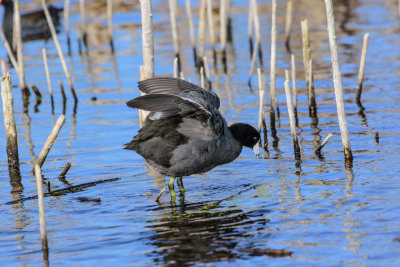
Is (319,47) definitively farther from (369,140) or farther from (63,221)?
(63,221)

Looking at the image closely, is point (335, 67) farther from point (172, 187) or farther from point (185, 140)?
point (172, 187)

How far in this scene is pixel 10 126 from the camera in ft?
26.5

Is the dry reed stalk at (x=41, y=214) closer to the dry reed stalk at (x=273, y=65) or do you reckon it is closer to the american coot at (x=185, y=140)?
the american coot at (x=185, y=140)

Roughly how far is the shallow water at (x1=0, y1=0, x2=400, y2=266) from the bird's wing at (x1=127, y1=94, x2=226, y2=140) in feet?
2.35

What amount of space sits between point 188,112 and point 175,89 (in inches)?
24.1

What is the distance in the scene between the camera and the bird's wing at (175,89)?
6992mm

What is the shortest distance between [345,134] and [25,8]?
19.4 m

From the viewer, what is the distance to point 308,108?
10.8 m

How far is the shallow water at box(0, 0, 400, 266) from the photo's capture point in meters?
5.68

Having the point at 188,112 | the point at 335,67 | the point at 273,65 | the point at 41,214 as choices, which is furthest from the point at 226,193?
the point at 41,214

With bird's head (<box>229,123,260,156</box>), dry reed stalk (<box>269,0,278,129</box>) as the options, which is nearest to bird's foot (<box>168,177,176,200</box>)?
bird's head (<box>229,123,260,156</box>)

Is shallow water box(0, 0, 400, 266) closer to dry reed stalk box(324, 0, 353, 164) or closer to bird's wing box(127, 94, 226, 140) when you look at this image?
dry reed stalk box(324, 0, 353, 164)

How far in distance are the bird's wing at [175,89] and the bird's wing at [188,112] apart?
21cm

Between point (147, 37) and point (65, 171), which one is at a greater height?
point (147, 37)
